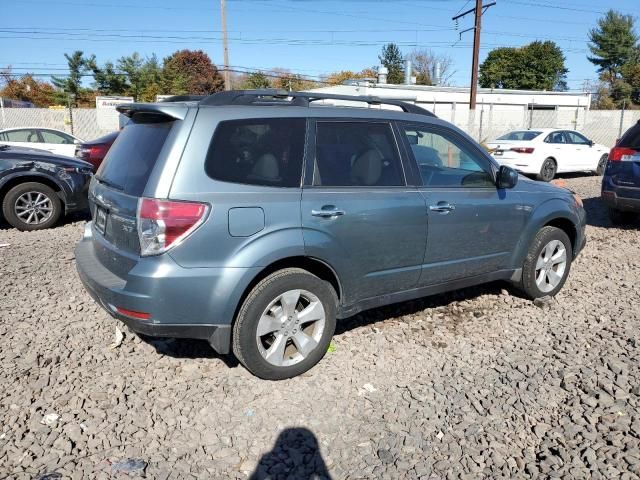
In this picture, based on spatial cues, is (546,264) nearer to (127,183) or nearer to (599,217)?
(127,183)

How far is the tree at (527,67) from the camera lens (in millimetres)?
60562

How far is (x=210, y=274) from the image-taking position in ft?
10.2

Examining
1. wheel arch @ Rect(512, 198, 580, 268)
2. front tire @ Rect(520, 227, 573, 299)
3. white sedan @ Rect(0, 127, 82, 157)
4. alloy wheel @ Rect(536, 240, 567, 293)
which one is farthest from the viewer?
white sedan @ Rect(0, 127, 82, 157)

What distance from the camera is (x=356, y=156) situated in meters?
3.80

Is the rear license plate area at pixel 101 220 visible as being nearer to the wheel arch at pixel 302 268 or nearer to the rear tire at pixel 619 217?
the wheel arch at pixel 302 268

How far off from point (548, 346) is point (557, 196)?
1602 mm

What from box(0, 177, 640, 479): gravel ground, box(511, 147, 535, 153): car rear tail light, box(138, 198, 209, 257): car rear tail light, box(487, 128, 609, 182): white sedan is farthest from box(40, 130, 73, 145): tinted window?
box(138, 198, 209, 257): car rear tail light

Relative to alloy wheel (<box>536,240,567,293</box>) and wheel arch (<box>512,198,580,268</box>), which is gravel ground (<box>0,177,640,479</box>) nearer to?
alloy wheel (<box>536,240,567,293</box>)

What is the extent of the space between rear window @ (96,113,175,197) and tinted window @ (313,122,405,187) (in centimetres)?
103

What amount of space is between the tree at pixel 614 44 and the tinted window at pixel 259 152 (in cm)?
7014

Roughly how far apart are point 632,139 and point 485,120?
17.7 metres

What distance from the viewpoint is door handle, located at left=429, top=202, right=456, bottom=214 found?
13.2 feet

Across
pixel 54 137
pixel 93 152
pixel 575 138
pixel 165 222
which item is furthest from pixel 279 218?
pixel 575 138

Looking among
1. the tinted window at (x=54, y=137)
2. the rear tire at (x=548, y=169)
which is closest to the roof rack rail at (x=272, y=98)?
the rear tire at (x=548, y=169)
